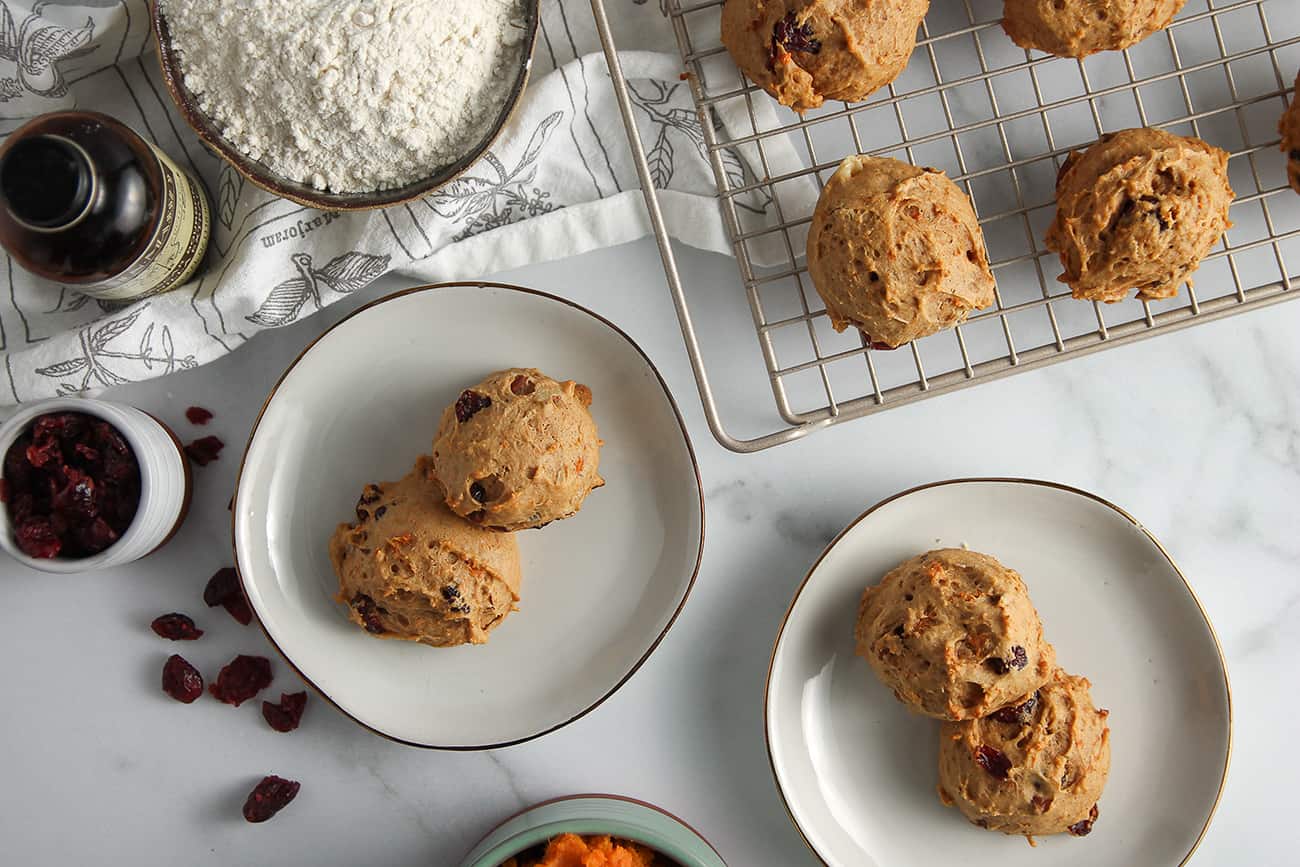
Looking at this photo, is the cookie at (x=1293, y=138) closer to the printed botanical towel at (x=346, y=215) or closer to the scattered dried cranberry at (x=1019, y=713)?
the printed botanical towel at (x=346, y=215)

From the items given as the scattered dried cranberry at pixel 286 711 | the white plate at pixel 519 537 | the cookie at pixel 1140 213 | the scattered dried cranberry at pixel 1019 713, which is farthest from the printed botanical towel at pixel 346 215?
the scattered dried cranberry at pixel 1019 713

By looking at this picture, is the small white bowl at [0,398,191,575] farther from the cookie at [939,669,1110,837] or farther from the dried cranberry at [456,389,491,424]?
the cookie at [939,669,1110,837]

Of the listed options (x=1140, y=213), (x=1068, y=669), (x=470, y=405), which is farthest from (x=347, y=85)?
(x=1068, y=669)

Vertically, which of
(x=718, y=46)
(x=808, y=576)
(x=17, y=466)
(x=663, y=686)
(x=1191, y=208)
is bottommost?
(x=663, y=686)

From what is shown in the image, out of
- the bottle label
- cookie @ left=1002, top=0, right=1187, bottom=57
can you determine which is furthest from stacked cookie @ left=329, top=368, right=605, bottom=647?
cookie @ left=1002, top=0, right=1187, bottom=57

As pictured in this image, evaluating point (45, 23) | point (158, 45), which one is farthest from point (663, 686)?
point (45, 23)

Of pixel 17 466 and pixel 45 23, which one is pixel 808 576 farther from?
pixel 45 23

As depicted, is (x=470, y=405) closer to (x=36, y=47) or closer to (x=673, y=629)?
(x=673, y=629)
